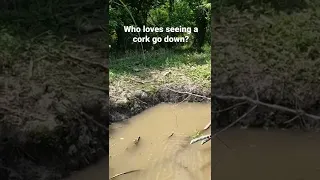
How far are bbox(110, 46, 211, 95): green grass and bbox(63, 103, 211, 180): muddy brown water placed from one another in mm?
146

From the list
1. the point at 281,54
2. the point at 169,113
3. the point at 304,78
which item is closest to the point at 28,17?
the point at 169,113

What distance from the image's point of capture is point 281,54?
9.12ft

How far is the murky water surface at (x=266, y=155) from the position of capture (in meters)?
2.59

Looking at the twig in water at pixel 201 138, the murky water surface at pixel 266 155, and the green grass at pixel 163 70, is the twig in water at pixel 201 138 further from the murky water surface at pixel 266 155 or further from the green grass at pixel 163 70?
the green grass at pixel 163 70

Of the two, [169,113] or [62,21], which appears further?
[169,113]

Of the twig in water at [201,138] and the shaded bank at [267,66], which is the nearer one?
the twig in water at [201,138]

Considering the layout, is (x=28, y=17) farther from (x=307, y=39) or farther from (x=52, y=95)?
(x=307, y=39)

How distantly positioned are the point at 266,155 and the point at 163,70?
2.51 feet

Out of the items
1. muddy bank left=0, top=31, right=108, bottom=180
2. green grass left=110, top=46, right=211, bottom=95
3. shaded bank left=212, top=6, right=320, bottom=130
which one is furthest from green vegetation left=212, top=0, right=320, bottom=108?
muddy bank left=0, top=31, right=108, bottom=180

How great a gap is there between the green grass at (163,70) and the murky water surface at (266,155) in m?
0.38

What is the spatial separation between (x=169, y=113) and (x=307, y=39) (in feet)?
3.08

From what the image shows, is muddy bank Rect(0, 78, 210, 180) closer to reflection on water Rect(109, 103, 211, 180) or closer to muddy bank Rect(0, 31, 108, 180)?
muddy bank Rect(0, 31, 108, 180)

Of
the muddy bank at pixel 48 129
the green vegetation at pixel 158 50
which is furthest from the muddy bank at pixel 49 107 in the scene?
the green vegetation at pixel 158 50

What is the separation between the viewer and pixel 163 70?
8.93 ft
